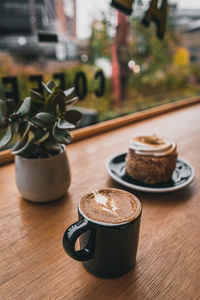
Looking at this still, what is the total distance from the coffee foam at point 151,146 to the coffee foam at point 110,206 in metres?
0.24

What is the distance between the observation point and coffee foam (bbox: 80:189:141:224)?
42 cm

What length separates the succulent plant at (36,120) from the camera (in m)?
0.57

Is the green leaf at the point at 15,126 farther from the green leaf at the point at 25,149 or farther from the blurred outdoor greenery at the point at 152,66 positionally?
the blurred outdoor greenery at the point at 152,66

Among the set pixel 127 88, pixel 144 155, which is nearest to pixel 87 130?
pixel 144 155

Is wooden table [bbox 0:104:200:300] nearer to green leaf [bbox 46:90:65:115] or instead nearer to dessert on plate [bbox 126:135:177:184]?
dessert on plate [bbox 126:135:177:184]

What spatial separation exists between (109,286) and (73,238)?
5.2 inches

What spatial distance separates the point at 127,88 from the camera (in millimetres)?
2934

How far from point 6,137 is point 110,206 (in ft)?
0.98

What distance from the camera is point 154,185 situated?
28.8 inches

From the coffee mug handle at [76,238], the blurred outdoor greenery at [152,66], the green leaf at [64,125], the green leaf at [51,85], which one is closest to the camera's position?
the coffee mug handle at [76,238]

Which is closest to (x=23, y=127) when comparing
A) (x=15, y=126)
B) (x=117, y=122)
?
(x=15, y=126)

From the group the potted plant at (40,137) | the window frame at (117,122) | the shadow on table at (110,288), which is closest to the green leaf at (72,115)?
the potted plant at (40,137)

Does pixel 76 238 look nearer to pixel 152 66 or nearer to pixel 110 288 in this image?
pixel 110 288

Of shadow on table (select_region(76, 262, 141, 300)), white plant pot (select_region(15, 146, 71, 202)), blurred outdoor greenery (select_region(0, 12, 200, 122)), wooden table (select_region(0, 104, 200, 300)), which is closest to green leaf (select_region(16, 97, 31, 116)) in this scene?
white plant pot (select_region(15, 146, 71, 202))
